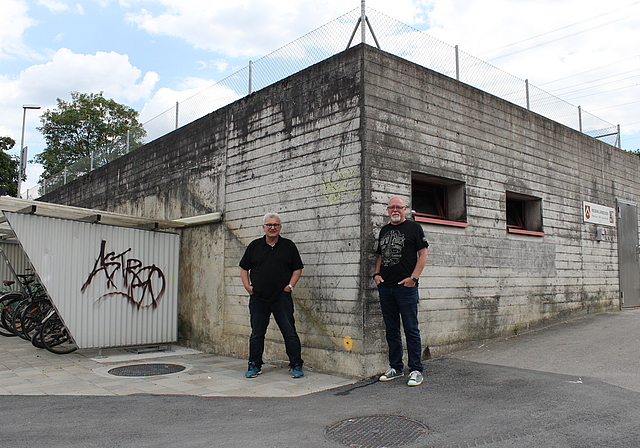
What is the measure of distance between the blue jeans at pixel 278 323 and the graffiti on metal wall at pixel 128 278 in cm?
283

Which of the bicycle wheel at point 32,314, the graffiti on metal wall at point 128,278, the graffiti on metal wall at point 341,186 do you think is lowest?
the bicycle wheel at point 32,314

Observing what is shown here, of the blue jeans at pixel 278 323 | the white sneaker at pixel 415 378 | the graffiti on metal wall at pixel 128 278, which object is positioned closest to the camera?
the white sneaker at pixel 415 378

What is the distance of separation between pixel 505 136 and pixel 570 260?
2.71 m

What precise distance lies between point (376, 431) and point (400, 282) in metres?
1.76

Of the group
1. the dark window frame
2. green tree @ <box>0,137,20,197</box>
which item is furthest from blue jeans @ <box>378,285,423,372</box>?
green tree @ <box>0,137,20,197</box>

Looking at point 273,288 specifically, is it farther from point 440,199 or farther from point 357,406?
point 440,199

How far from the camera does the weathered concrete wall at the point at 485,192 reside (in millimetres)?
6297

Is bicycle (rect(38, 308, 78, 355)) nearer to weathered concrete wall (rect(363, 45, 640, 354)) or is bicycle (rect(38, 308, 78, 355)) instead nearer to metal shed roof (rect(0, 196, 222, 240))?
metal shed roof (rect(0, 196, 222, 240))

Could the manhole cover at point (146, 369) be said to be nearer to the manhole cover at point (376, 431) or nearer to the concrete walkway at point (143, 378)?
the concrete walkway at point (143, 378)

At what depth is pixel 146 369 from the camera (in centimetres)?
671

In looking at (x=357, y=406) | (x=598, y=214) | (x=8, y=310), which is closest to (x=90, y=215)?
(x=8, y=310)

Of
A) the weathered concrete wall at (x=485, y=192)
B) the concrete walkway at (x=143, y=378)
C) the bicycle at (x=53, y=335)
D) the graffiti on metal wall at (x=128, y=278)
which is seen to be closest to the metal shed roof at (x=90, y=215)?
the graffiti on metal wall at (x=128, y=278)

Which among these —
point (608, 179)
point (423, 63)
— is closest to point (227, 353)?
point (423, 63)

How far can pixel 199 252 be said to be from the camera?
8.62m
